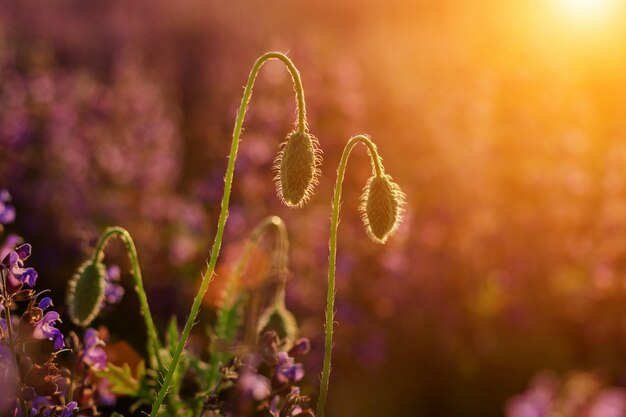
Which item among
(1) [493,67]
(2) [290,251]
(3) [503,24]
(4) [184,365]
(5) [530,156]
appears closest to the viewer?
(4) [184,365]

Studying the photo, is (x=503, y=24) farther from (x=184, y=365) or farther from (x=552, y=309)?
(x=184, y=365)

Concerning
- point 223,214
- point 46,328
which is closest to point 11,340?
point 46,328

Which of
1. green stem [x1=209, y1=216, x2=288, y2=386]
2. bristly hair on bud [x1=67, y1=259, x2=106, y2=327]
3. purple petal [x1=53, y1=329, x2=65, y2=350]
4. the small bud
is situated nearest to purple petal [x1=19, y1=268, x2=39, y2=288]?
purple petal [x1=53, y1=329, x2=65, y2=350]

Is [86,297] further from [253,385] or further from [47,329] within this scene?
[253,385]

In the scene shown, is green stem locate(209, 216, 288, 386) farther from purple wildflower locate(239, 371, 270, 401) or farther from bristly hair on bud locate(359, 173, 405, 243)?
bristly hair on bud locate(359, 173, 405, 243)

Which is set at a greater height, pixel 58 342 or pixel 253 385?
pixel 58 342

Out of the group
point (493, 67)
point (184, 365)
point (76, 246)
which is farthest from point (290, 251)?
point (184, 365)
